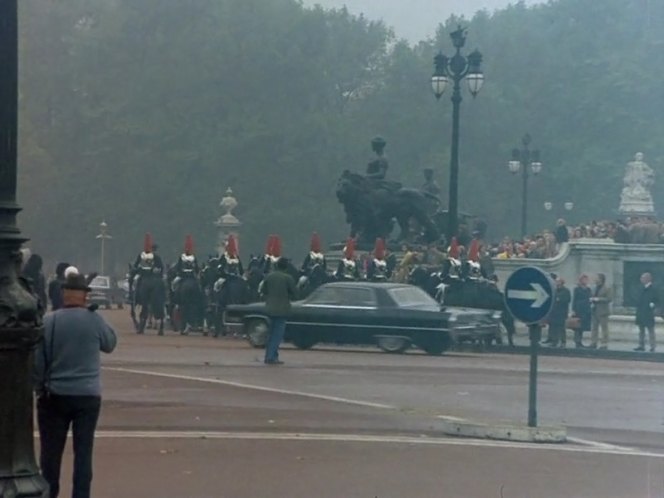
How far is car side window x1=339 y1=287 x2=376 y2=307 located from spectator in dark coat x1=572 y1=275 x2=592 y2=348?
20.0ft

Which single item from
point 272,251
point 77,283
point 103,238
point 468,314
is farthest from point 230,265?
point 103,238

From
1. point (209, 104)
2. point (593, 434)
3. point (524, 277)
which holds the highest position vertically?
point (209, 104)

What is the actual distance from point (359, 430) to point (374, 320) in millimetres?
14259

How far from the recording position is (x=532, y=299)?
1528 centimetres

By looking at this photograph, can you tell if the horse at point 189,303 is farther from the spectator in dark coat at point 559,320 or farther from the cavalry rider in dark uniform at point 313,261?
the spectator in dark coat at point 559,320

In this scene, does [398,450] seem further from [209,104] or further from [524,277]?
[209,104]

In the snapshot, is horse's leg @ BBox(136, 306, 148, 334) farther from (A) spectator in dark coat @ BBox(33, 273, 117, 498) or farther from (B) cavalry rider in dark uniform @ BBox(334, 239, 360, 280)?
(A) spectator in dark coat @ BBox(33, 273, 117, 498)

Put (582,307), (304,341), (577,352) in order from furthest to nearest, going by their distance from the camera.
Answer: (582,307) → (577,352) → (304,341)

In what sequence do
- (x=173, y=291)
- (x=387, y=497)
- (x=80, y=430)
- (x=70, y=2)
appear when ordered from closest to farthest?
1. (x=80, y=430)
2. (x=387, y=497)
3. (x=173, y=291)
4. (x=70, y=2)

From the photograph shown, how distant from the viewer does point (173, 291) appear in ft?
122

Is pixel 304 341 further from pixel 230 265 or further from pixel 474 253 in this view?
pixel 474 253

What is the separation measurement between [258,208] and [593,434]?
50907mm

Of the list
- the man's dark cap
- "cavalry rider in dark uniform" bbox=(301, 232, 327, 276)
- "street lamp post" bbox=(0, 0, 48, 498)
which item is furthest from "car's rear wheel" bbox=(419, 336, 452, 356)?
"street lamp post" bbox=(0, 0, 48, 498)

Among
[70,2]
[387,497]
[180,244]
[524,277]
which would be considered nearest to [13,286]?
[387,497]
